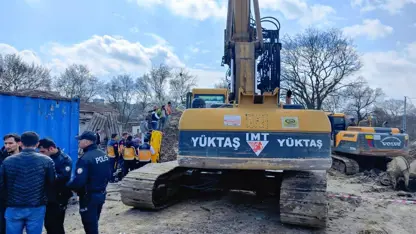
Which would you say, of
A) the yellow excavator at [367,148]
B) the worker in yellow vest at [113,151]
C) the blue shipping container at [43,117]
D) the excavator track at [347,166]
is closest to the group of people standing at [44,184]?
the blue shipping container at [43,117]

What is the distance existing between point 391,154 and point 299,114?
27.5ft

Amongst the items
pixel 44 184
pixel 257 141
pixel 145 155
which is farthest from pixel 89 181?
pixel 145 155

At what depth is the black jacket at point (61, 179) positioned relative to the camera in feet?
13.9

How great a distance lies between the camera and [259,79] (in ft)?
26.1

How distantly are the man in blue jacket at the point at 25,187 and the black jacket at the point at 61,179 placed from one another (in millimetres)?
317

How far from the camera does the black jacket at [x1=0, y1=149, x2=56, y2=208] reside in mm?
3746

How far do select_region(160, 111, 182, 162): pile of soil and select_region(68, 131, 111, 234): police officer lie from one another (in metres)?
10.2

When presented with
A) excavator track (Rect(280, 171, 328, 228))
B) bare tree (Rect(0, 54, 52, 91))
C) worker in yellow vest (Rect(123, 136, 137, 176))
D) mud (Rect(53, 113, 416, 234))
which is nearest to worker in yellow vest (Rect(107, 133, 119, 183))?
worker in yellow vest (Rect(123, 136, 137, 176))

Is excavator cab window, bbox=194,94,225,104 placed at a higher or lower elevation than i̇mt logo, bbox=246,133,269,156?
higher

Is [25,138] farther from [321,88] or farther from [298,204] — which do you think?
[321,88]

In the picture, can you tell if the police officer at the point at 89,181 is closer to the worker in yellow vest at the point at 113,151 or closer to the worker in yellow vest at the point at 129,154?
the worker in yellow vest at the point at 129,154

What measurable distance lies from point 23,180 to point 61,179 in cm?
61

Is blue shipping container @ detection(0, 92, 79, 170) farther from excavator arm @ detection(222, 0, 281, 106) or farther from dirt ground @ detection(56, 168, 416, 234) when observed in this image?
excavator arm @ detection(222, 0, 281, 106)

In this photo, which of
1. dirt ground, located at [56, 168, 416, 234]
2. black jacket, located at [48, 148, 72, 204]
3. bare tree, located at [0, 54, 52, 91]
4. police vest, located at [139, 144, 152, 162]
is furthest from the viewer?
bare tree, located at [0, 54, 52, 91]
